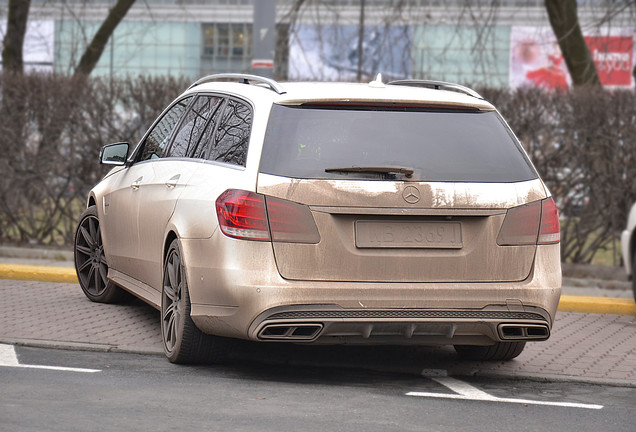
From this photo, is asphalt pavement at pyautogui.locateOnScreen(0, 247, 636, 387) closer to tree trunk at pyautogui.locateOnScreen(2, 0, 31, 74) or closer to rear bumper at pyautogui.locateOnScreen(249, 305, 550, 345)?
rear bumper at pyautogui.locateOnScreen(249, 305, 550, 345)

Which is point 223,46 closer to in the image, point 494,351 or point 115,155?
point 115,155

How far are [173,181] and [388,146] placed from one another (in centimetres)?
150

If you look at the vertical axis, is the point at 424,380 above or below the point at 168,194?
below

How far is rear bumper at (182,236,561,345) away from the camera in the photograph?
5.77 meters

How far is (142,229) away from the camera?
741 centimetres

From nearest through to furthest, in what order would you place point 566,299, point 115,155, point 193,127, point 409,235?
point 409,235 → point 193,127 → point 115,155 → point 566,299

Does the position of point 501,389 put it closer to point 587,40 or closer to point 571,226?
point 571,226

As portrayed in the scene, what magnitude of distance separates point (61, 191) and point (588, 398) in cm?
905

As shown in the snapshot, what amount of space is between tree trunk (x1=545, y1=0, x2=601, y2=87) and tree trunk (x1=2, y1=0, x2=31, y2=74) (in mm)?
7897

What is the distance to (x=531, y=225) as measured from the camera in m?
6.12

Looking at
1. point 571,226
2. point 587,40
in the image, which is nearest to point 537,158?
point 571,226

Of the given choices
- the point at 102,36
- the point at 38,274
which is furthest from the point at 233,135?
the point at 102,36

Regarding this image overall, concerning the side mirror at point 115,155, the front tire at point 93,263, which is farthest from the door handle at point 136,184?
the front tire at point 93,263

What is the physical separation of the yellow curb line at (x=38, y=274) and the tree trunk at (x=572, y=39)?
859cm
